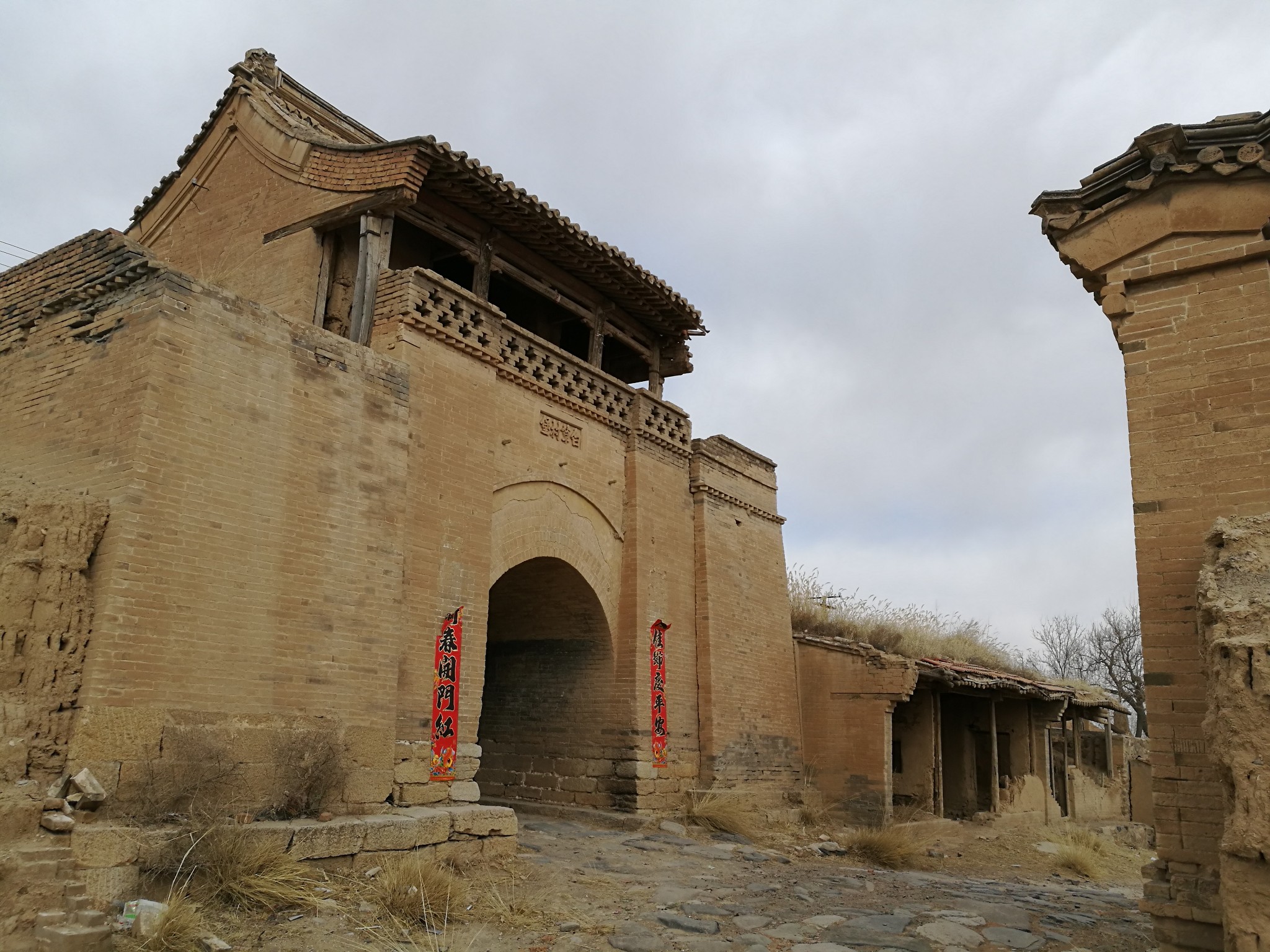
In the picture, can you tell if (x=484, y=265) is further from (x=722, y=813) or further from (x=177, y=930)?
(x=177, y=930)

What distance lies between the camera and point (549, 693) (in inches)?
516

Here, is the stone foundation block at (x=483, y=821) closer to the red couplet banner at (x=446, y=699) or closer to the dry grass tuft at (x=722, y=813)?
the red couplet banner at (x=446, y=699)

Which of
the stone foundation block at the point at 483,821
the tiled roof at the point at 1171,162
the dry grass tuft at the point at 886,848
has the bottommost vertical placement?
the dry grass tuft at the point at 886,848

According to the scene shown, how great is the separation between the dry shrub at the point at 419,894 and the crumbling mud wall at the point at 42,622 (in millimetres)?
2358

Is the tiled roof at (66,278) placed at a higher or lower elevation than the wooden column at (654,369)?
lower

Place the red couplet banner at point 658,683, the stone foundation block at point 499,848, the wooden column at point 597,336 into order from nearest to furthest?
the stone foundation block at point 499,848 < the red couplet banner at point 658,683 < the wooden column at point 597,336

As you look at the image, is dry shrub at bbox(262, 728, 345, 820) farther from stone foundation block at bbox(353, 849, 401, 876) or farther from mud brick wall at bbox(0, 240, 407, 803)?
stone foundation block at bbox(353, 849, 401, 876)

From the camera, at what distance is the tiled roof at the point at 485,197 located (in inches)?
437

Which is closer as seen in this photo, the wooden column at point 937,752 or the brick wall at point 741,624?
the brick wall at point 741,624

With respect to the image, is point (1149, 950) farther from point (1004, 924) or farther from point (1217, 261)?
point (1217, 261)

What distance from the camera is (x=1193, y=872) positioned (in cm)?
609

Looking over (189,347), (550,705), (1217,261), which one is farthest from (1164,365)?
(550,705)

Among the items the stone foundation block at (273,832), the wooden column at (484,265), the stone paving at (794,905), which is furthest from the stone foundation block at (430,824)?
the wooden column at (484,265)

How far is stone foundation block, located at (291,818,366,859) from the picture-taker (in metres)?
7.20
